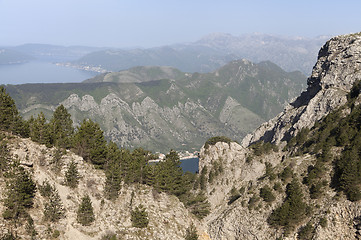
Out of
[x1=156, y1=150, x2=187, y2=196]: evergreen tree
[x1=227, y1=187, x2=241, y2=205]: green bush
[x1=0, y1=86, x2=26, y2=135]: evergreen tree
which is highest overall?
[x1=0, y1=86, x2=26, y2=135]: evergreen tree

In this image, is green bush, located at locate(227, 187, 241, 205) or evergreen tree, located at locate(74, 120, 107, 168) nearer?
evergreen tree, located at locate(74, 120, 107, 168)

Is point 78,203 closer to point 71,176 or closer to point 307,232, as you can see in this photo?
point 71,176

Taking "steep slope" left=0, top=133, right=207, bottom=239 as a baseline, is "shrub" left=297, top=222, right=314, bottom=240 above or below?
below

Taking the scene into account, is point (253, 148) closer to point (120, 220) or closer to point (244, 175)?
point (244, 175)

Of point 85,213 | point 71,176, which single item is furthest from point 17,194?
point 85,213

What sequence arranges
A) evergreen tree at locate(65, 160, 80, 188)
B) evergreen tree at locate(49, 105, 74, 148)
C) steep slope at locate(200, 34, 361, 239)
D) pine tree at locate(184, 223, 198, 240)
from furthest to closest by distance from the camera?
1. steep slope at locate(200, 34, 361, 239)
2. evergreen tree at locate(49, 105, 74, 148)
3. pine tree at locate(184, 223, 198, 240)
4. evergreen tree at locate(65, 160, 80, 188)

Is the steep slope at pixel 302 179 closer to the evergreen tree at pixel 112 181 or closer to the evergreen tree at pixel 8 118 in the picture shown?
the evergreen tree at pixel 112 181

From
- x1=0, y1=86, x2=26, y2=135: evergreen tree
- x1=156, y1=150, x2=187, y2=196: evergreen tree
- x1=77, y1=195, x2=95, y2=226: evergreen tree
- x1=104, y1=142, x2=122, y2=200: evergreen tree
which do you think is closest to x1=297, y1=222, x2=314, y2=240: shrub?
x1=156, y1=150, x2=187, y2=196: evergreen tree

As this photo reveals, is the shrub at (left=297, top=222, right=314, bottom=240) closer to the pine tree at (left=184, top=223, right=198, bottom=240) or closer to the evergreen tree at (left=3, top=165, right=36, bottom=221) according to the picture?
the pine tree at (left=184, top=223, right=198, bottom=240)

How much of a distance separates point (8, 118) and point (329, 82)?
165885 millimetres

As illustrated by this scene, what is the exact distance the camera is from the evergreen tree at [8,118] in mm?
62844

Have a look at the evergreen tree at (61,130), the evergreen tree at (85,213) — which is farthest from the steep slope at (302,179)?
the evergreen tree at (61,130)

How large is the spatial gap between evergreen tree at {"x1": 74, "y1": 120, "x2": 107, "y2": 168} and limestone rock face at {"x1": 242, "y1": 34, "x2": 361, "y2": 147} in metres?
115

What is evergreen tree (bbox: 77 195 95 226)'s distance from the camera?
51250mm
